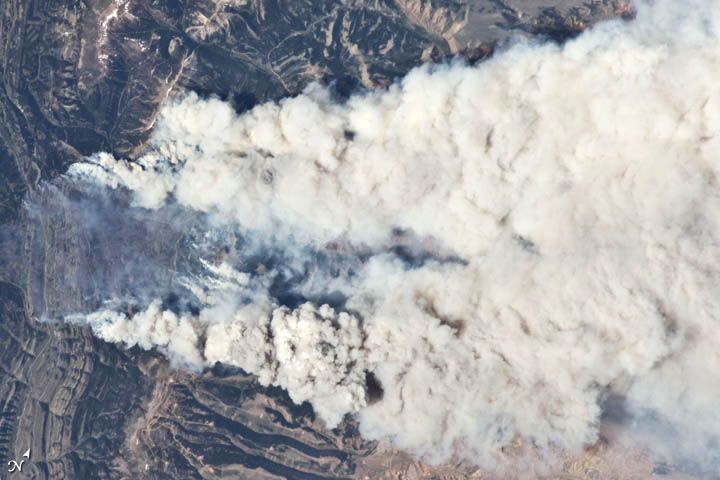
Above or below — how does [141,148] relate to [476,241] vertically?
below

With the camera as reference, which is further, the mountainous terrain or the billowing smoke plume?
the mountainous terrain

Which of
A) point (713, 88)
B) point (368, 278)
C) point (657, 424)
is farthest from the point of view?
point (368, 278)

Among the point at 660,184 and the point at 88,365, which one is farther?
the point at 88,365

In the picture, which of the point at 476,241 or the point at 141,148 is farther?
the point at 141,148

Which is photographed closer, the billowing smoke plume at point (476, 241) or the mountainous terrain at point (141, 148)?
the billowing smoke plume at point (476, 241)

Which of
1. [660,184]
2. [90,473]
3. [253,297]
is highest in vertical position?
[660,184]

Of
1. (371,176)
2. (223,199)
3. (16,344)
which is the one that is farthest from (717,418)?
(16,344)

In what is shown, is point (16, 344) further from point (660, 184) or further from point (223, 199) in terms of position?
point (660, 184)

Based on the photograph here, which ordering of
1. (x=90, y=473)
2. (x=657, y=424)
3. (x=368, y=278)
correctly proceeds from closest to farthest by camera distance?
(x=657, y=424) → (x=368, y=278) → (x=90, y=473)
